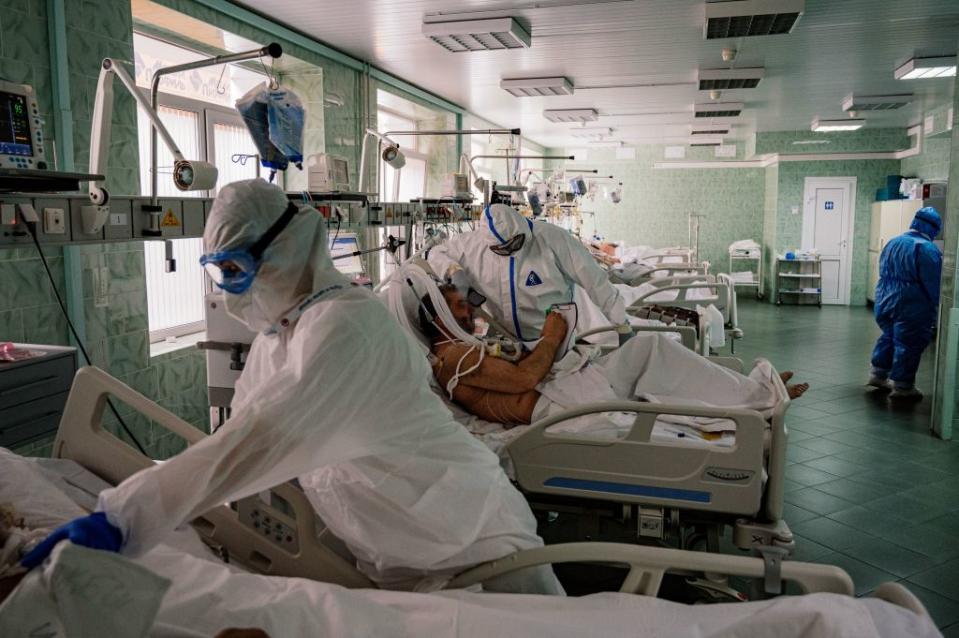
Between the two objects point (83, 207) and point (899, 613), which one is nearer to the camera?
point (899, 613)

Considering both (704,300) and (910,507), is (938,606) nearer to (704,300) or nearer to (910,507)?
(910,507)

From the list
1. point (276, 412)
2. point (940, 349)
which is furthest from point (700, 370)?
point (940, 349)

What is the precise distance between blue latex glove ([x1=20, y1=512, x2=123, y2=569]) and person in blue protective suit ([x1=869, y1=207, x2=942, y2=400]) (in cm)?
683

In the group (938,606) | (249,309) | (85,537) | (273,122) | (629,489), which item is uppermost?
(273,122)

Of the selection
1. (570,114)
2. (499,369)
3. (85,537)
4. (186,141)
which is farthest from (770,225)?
(85,537)

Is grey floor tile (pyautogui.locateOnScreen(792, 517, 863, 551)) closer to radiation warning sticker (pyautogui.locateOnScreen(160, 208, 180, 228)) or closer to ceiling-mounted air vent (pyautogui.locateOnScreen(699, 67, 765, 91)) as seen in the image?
radiation warning sticker (pyautogui.locateOnScreen(160, 208, 180, 228))

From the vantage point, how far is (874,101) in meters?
9.22

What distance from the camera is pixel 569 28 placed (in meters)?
6.16

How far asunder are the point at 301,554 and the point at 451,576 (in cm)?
45

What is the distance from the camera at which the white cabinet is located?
35.7 feet

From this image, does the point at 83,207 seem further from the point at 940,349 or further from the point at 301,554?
the point at 940,349

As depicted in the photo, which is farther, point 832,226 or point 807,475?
point 832,226

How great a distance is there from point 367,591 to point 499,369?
157 cm

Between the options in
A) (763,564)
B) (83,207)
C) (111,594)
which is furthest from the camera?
(83,207)
